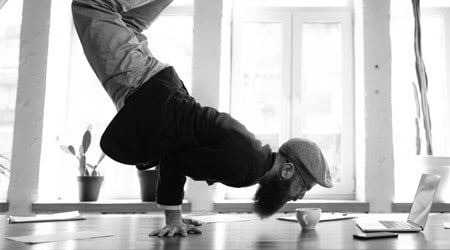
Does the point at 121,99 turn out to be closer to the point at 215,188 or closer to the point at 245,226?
the point at 245,226

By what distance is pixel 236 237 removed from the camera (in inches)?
52.1

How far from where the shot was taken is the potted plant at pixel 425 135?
2.74 metres

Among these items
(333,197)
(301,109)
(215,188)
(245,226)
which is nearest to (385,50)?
(301,109)

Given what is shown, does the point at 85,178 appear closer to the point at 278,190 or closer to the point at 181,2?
the point at 181,2

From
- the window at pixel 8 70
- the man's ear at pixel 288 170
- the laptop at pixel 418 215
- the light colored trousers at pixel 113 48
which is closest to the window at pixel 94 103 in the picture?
the window at pixel 8 70

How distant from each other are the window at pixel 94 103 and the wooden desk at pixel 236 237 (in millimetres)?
1509

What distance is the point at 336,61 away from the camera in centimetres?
335

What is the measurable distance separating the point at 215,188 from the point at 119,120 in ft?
5.05

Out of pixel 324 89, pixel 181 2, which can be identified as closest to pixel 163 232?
pixel 324 89

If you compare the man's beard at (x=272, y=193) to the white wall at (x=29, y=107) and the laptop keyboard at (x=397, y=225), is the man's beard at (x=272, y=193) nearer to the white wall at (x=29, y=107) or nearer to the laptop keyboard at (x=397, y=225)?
the laptop keyboard at (x=397, y=225)

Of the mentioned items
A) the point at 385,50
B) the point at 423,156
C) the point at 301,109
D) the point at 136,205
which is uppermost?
the point at 385,50

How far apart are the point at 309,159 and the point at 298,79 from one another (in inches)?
73.1

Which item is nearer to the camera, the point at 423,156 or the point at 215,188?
the point at 423,156

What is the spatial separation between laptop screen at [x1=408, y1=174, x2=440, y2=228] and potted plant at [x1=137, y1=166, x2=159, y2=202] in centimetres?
173
